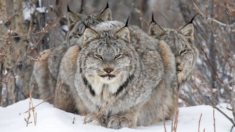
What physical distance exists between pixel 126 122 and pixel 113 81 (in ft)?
2.07

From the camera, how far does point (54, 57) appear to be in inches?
250

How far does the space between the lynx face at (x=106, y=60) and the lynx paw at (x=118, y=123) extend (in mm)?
381

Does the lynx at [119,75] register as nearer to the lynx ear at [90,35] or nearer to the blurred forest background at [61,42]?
the lynx ear at [90,35]

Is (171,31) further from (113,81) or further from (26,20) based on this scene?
(26,20)

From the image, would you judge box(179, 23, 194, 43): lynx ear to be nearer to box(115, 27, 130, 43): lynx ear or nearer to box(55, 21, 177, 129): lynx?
box(55, 21, 177, 129): lynx

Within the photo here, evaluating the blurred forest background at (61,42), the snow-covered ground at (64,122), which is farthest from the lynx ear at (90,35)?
the blurred forest background at (61,42)

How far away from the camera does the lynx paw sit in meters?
4.98

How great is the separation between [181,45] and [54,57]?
2157 mm

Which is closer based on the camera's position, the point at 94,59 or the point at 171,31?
the point at 94,59

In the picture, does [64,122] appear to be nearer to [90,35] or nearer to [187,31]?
[90,35]

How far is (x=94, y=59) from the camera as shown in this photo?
489 cm

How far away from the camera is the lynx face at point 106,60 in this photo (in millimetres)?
4766

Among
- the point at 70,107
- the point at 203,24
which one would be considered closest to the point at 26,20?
the point at 70,107

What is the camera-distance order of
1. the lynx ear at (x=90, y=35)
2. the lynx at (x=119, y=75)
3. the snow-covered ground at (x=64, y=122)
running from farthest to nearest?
the lynx ear at (x=90, y=35)
the lynx at (x=119, y=75)
the snow-covered ground at (x=64, y=122)
